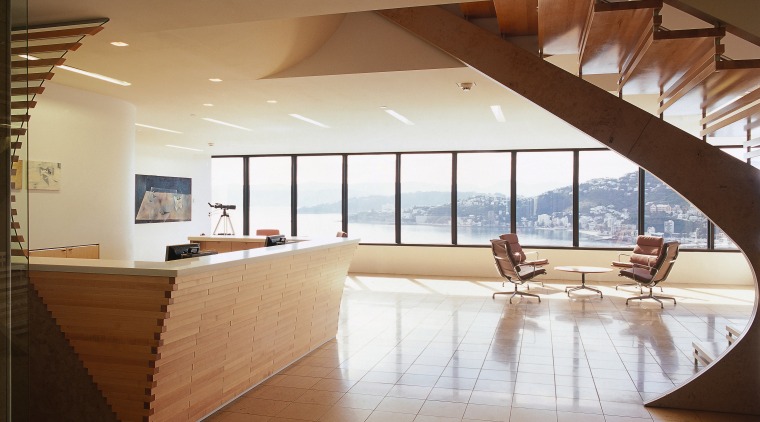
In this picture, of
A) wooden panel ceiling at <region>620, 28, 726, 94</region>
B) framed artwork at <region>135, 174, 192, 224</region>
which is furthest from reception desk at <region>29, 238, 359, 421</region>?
framed artwork at <region>135, 174, 192, 224</region>

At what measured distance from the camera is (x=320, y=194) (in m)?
14.1

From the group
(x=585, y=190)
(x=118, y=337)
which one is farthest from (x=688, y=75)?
(x=585, y=190)

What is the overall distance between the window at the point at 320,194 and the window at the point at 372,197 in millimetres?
345

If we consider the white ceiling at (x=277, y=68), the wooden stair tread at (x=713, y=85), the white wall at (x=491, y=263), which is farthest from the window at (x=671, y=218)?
the wooden stair tread at (x=713, y=85)

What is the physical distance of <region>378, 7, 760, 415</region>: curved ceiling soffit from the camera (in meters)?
4.04

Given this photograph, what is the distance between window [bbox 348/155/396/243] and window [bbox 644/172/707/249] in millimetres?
5579

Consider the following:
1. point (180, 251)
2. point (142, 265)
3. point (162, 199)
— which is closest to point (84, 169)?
point (180, 251)

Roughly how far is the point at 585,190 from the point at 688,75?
8679 millimetres

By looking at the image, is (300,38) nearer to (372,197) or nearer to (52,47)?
(52,47)

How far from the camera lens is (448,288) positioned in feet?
35.1

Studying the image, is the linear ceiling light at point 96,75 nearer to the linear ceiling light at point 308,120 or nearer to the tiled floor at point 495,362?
the linear ceiling light at point 308,120

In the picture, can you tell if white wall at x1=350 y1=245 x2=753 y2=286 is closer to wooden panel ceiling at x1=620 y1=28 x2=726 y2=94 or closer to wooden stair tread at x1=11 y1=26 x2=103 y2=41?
wooden panel ceiling at x1=620 y1=28 x2=726 y2=94

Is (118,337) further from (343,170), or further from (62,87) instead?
(343,170)

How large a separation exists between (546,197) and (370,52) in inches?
309
